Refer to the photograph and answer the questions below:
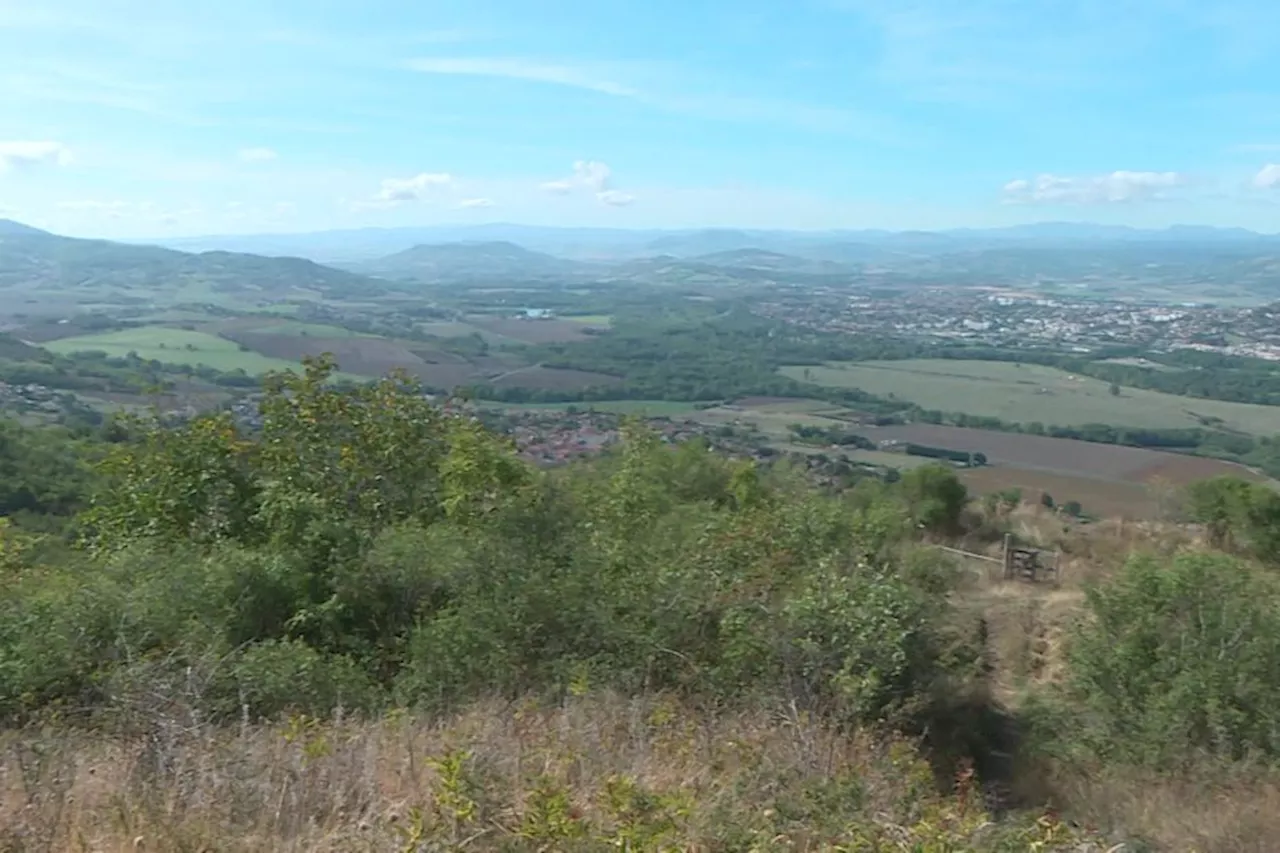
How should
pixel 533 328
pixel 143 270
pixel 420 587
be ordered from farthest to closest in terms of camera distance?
pixel 143 270
pixel 533 328
pixel 420 587

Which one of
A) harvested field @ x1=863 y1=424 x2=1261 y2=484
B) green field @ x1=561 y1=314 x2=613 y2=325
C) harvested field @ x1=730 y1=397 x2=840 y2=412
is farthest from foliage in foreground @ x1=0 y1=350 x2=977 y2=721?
green field @ x1=561 y1=314 x2=613 y2=325

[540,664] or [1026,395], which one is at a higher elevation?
[540,664]

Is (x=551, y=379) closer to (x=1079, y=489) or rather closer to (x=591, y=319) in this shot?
(x=1079, y=489)

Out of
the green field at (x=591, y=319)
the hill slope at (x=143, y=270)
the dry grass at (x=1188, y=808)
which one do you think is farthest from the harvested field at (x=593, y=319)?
the dry grass at (x=1188, y=808)

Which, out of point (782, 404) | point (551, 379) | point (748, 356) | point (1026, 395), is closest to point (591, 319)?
point (748, 356)

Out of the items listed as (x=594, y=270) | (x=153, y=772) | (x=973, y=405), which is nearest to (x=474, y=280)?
(x=594, y=270)

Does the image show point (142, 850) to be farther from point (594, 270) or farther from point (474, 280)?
point (594, 270)

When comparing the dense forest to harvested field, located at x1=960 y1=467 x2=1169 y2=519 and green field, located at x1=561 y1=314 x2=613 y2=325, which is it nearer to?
harvested field, located at x1=960 y1=467 x2=1169 y2=519
